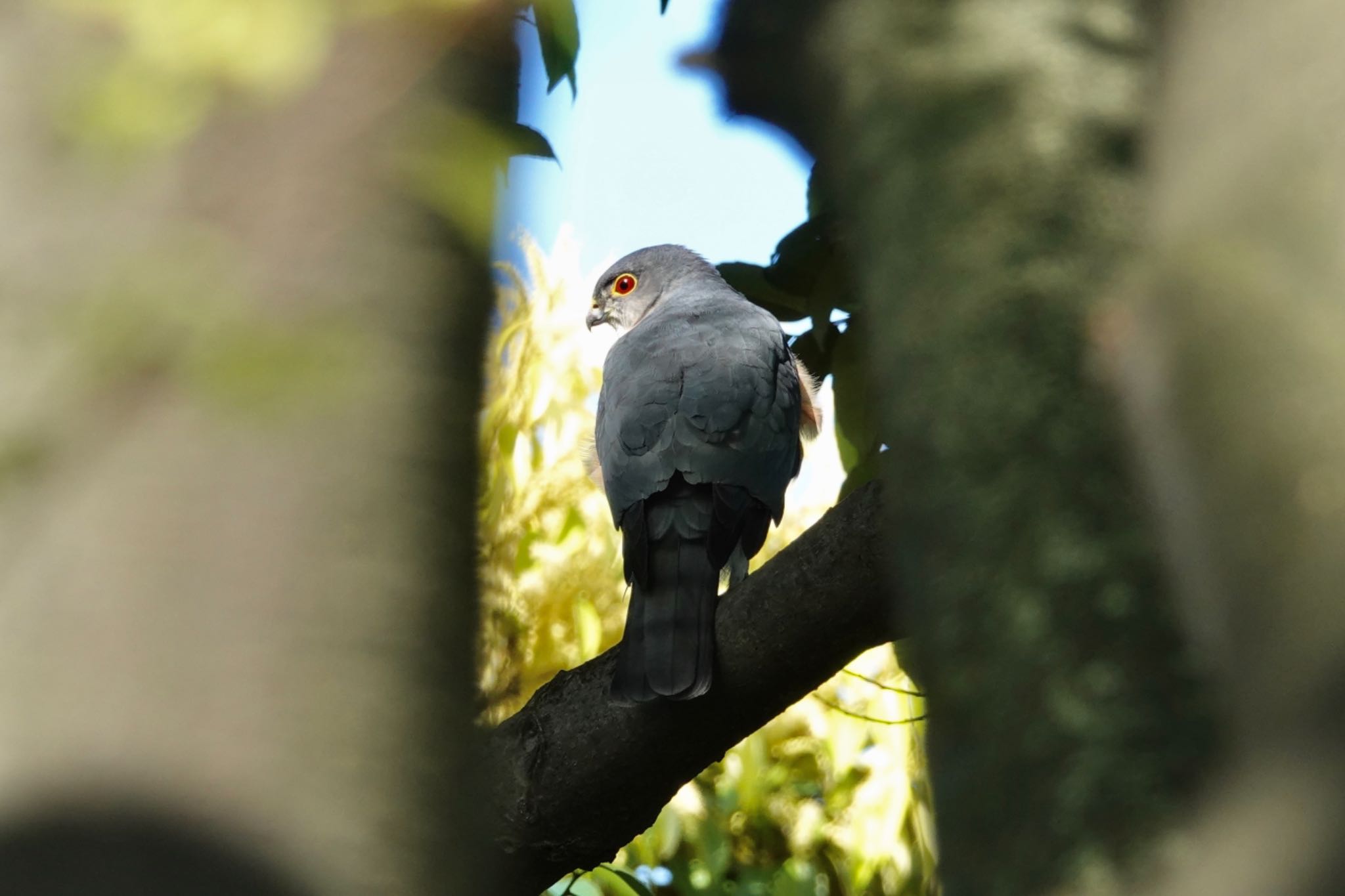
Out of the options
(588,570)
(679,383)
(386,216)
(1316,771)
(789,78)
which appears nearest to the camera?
(1316,771)

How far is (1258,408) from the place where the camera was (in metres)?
0.58

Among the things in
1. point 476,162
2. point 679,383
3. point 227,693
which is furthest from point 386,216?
point 679,383

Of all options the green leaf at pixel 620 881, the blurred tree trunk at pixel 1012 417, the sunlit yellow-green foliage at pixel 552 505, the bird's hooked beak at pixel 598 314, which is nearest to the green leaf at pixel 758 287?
the sunlit yellow-green foliage at pixel 552 505

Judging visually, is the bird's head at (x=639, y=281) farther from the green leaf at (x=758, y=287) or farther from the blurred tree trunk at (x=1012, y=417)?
the blurred tree trunk at (x=1012, y=417)

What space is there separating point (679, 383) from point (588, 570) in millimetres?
1198

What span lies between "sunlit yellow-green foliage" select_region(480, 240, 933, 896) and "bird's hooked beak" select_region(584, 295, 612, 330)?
0.14 meters

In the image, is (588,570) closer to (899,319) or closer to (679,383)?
(679,383)

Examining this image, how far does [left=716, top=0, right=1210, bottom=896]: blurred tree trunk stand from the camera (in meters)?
0.62

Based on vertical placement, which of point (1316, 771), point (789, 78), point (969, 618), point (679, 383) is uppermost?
point (679, 383)

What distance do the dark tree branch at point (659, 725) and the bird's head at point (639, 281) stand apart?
7.14 feet

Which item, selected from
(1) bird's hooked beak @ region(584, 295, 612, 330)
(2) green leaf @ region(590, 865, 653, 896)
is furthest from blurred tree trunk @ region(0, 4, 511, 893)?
(1) bird's hooked beak @ region(584, 295, 612, 330)

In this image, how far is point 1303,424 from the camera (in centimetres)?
57

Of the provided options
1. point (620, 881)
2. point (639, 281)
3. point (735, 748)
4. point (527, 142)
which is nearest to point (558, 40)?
point (527, 142)

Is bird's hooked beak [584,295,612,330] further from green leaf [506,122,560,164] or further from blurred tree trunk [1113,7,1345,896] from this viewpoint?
blurred tree trunk [1113,7,1345,896]
